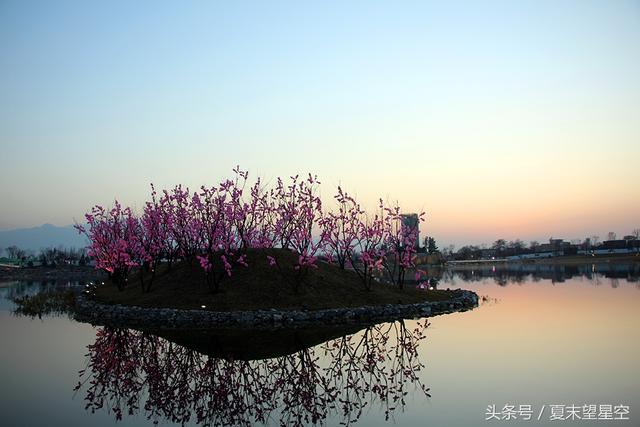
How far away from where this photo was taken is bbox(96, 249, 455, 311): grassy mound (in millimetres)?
30969

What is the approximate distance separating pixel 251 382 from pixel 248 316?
44.5 feet

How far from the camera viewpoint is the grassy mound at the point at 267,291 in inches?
1219

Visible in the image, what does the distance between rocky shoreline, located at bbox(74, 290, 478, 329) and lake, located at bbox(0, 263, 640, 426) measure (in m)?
2.89

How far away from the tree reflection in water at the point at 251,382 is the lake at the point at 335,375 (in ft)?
0.15

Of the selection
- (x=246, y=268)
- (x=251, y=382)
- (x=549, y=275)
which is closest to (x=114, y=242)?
(x=246, y=268)

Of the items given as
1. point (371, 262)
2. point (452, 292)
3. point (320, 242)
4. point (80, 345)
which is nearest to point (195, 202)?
point (320, 242)

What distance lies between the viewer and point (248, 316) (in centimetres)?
2848

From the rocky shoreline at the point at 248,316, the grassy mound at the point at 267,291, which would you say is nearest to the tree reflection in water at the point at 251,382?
the rocky shoreline at the point at 248,316

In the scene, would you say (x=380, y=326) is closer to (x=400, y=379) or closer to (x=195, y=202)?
(x=400, y=379)

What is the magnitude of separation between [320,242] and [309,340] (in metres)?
17.5

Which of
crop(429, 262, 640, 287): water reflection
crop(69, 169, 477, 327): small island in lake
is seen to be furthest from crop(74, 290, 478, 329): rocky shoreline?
crop(429, 262, 640, 287): water reflection

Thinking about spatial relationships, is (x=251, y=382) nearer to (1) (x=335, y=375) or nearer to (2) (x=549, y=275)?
(1) (x=335, y=375)

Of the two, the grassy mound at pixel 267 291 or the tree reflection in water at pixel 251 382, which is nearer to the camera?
the tree reflection in water at pixel 251 382

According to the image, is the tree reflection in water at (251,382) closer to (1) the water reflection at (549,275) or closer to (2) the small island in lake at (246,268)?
(2) the small island in lake at (246,268)
